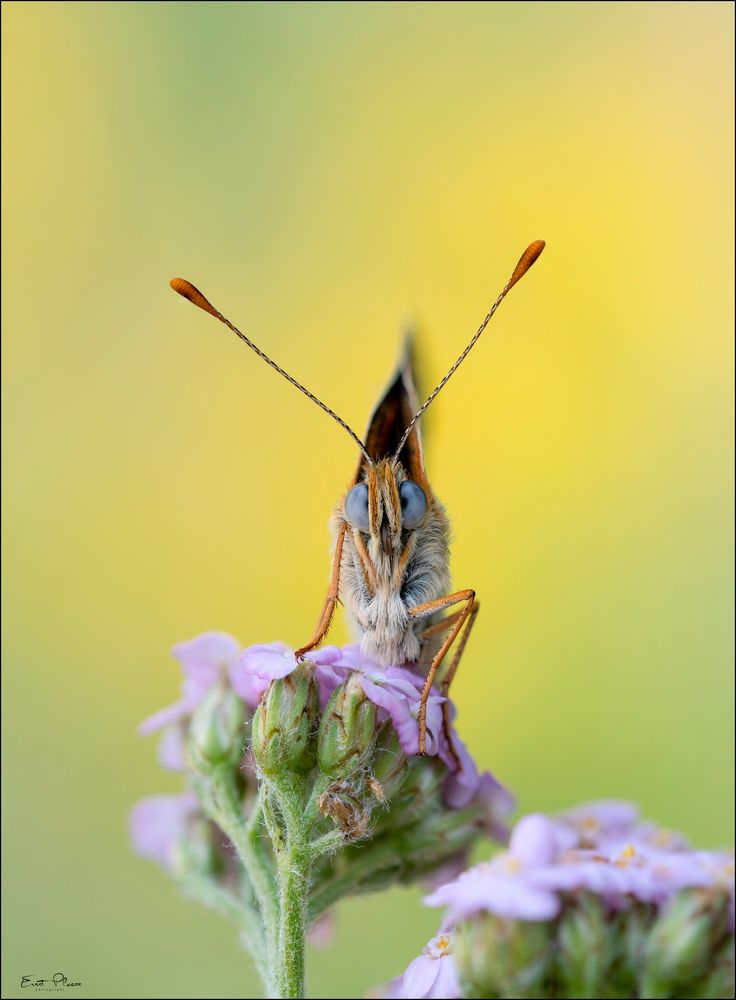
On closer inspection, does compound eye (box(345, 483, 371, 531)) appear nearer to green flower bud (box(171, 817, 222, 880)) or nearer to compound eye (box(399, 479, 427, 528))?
compound eye (box(399, 479, 427, 528))

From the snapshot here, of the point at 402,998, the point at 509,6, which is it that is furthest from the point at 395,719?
the point at 509,6

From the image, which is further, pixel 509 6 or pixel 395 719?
pixel 509 6

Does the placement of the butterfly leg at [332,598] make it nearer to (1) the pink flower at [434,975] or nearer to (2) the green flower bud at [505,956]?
(1) the pink flower at [434,975]

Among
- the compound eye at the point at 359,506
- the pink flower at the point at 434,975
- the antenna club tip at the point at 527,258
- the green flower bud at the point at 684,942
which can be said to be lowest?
the pink flower at the point at 434,975

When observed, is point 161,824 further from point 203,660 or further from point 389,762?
point 389,762

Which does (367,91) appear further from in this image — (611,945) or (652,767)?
(611,945)
